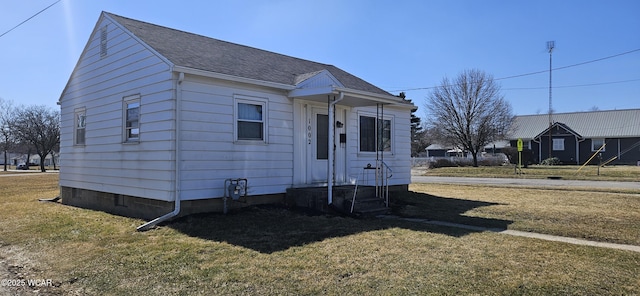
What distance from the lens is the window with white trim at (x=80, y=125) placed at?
11.8 m

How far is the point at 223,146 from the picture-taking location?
8.98 metres

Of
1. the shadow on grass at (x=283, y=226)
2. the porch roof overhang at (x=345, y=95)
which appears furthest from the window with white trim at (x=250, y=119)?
the shadow on grass at (x=283, y=226)

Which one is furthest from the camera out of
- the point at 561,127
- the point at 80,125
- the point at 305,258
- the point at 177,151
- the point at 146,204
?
the point at 561,127

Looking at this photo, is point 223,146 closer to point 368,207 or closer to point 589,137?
point 368,207

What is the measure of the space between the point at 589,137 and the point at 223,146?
138ft

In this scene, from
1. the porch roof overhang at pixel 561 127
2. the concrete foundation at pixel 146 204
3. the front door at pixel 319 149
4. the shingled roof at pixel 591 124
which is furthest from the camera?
the porch roof overhang at pixel 561 127

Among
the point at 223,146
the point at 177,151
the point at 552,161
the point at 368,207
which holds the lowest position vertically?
the point at 368,207

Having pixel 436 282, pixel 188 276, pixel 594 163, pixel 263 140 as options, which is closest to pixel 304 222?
pixel 263 140

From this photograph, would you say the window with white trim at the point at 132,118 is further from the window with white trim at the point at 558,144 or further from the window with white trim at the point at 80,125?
the window with white trim at the point at 558,144

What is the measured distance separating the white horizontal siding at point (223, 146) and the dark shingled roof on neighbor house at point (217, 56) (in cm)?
42

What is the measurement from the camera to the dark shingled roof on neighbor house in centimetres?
909

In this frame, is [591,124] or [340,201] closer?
[340,201]

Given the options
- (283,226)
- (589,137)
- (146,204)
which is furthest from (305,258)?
(589,137)

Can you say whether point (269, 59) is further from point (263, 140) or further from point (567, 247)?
point (567, 247)
